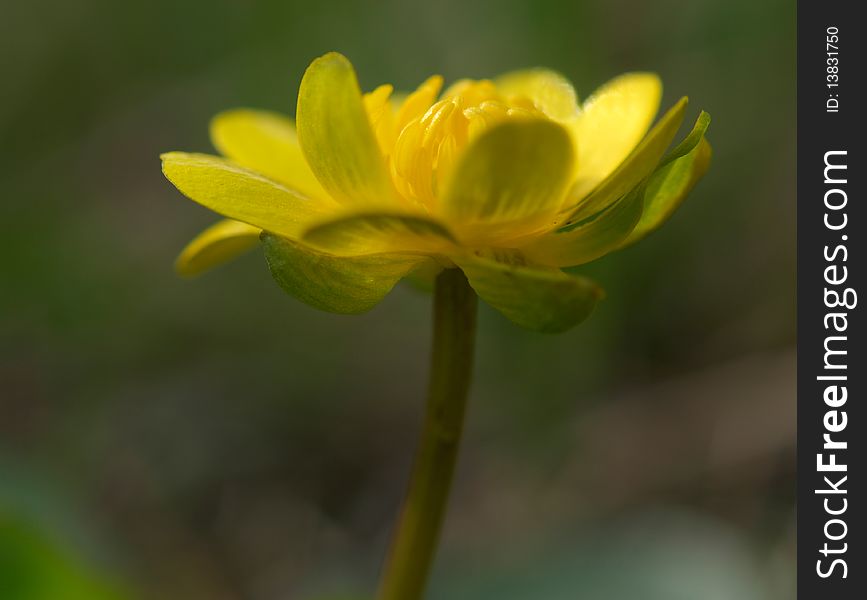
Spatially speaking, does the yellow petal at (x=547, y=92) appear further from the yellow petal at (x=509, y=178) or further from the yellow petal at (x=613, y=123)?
the yellow petal at (x=509, y=178)

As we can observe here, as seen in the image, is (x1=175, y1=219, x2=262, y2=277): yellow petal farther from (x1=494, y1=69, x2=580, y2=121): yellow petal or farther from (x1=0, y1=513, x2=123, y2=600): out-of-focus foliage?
(x1=0, y1=513, x2=123, y2=600): out-of-focus foliage

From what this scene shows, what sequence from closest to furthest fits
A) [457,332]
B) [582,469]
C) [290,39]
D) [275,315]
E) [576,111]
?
[457,332], [576,111], [582,469], [275,315], [290,39]

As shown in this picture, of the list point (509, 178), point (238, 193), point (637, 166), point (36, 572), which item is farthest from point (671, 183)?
point (36, 572)

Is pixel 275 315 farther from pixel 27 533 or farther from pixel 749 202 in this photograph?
pixel 749 202

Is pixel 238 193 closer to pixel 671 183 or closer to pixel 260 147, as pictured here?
pixel 260 147

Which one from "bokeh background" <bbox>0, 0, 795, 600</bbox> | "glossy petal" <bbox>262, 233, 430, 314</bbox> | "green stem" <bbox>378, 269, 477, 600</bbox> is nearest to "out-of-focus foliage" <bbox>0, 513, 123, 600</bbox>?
"bokeh background" <bbox>0, 0, 795, 600</bbox>

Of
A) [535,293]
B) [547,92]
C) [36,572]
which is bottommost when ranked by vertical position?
[36,572]
